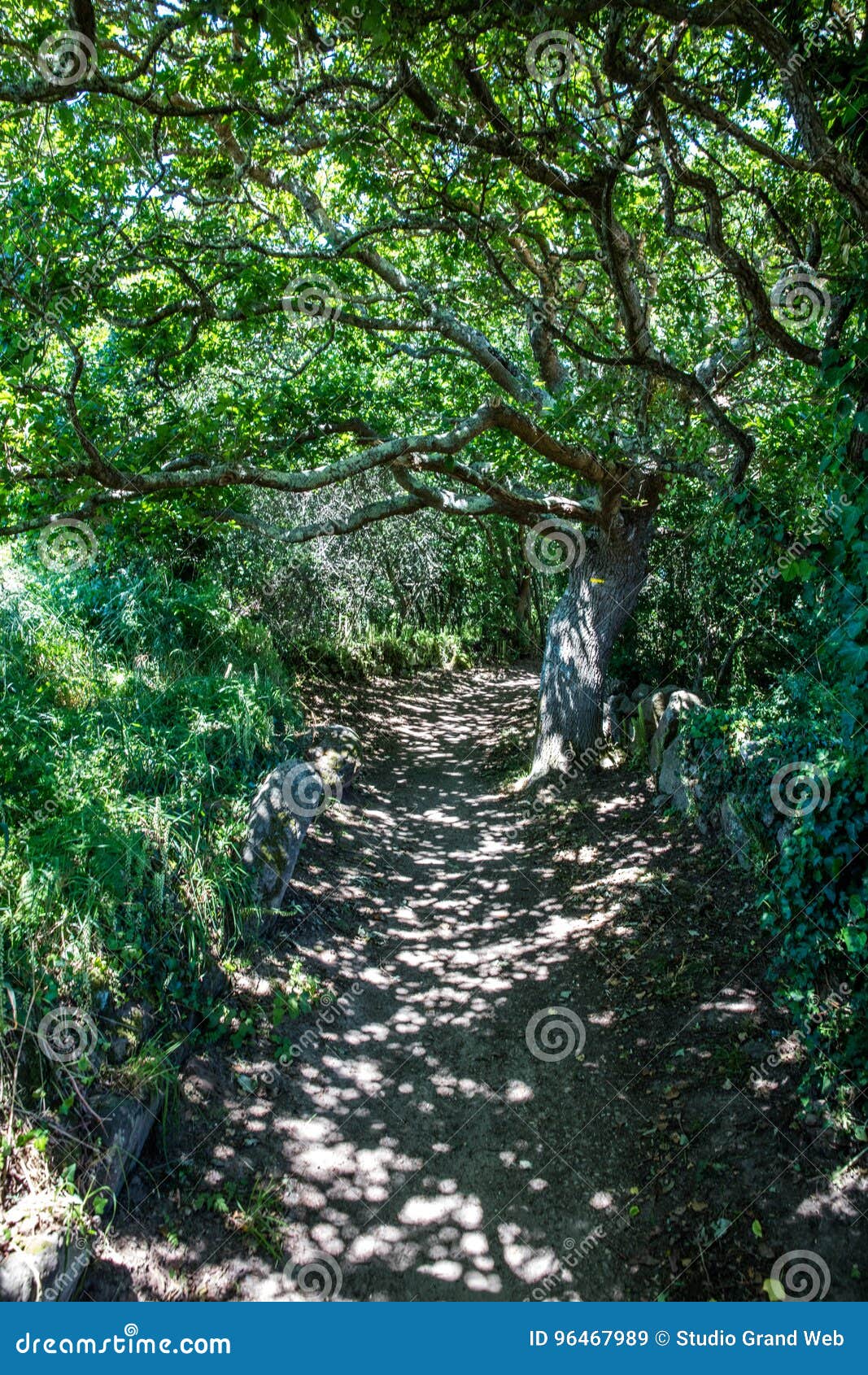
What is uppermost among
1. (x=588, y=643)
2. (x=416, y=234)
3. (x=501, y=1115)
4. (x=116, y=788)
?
(x=416, y=234)

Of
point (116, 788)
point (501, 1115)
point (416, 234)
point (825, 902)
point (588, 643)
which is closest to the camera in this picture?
point (825, 902)

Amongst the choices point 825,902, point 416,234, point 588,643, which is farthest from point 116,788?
point 416,234

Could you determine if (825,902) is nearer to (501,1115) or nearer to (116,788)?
(501,1115)

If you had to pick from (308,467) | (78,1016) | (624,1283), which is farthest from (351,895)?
(308,467)

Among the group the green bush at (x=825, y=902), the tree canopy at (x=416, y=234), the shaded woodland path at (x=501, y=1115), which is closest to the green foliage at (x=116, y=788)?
the shaded woodland path at (x=501, y=1115)

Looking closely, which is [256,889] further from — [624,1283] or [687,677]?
[687,677]

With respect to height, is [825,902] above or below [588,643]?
below

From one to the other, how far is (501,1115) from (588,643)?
5.63 meters

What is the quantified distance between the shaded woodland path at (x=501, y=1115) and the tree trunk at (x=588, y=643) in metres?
2.06

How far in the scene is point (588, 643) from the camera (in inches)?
354

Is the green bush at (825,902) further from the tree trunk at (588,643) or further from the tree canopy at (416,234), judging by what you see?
the tree trunk at (588,643)

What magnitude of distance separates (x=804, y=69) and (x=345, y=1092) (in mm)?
6306

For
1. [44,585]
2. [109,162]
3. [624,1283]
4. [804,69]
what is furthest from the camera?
[44,585]

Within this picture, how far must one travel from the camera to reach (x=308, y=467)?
9133 millimetres
